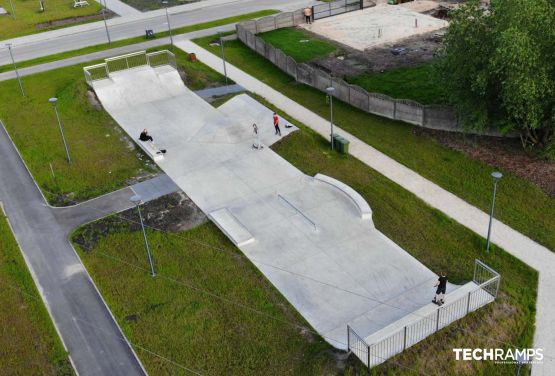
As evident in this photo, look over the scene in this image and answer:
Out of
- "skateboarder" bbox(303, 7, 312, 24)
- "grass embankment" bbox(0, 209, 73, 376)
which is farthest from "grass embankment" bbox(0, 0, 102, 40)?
"grass embankment" bbox(0, 209, 73, 376)

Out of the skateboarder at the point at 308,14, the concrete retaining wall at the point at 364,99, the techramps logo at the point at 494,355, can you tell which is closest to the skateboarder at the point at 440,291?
the techramps logo at the point at 494,355

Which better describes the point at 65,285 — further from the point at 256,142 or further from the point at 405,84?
the point at 405,84

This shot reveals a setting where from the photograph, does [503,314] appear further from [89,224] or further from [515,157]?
Result: [89,224]

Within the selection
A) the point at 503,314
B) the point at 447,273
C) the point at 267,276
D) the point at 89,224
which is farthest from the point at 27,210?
the point at 503,314

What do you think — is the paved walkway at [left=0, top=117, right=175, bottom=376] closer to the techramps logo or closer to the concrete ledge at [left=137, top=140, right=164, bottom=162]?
the concrete ledge at [left=137, top=140, right=164, bottom=162]

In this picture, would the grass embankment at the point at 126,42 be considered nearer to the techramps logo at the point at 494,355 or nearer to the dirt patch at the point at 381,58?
the dirt patch at the point at 381,58

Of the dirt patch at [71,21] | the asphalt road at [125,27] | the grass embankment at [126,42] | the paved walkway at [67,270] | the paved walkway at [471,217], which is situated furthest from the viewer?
the dirt patch at [71,21]
